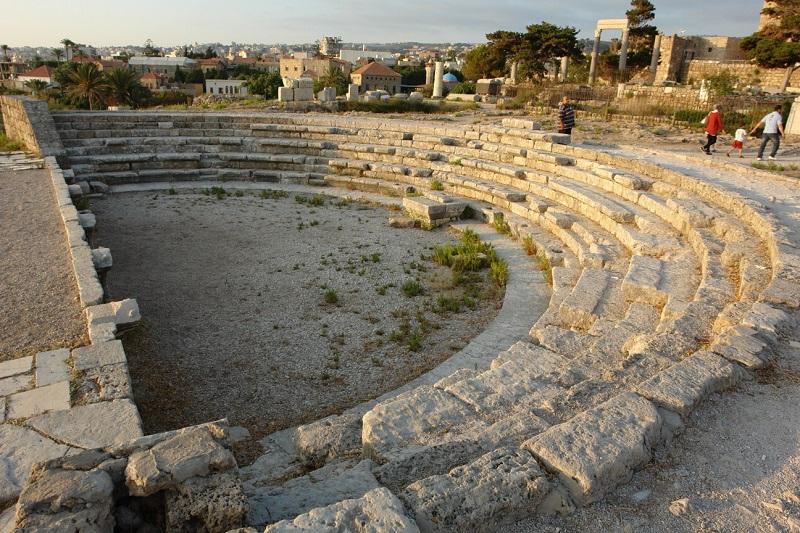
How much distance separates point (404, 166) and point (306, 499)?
12.3 m

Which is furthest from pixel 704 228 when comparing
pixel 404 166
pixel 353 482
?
pixel 404 166

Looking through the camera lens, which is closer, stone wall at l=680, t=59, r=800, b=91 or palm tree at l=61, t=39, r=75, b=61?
stone wall at l=680, t=59, r=800, b=91

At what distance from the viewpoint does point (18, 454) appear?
Result: 3807mm

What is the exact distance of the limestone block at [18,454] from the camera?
3486 mm

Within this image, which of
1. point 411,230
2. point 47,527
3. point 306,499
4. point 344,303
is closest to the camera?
point 47,527

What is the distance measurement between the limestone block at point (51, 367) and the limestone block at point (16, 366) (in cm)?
7

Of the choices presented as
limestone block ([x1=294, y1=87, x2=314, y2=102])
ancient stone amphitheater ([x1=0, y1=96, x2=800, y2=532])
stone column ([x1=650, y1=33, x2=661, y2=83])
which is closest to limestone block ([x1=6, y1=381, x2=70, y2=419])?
ancient stone amphitheater ([x1=0, y1=96, x2=800, y2=532])

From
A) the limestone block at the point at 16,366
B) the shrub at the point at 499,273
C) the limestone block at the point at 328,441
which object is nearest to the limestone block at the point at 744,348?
the limestone block at the point at 328,441

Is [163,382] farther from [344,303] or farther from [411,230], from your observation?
[411,230]

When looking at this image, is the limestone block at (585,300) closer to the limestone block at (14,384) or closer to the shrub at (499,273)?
the shrub at (499,273)

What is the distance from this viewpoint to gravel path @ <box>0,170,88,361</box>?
220 inches

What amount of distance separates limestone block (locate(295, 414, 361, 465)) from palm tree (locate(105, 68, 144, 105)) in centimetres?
3465

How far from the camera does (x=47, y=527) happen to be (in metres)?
2.52

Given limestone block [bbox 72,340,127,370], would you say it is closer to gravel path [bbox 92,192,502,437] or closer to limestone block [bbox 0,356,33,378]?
limestone block [bbox 0,356,33,378]
